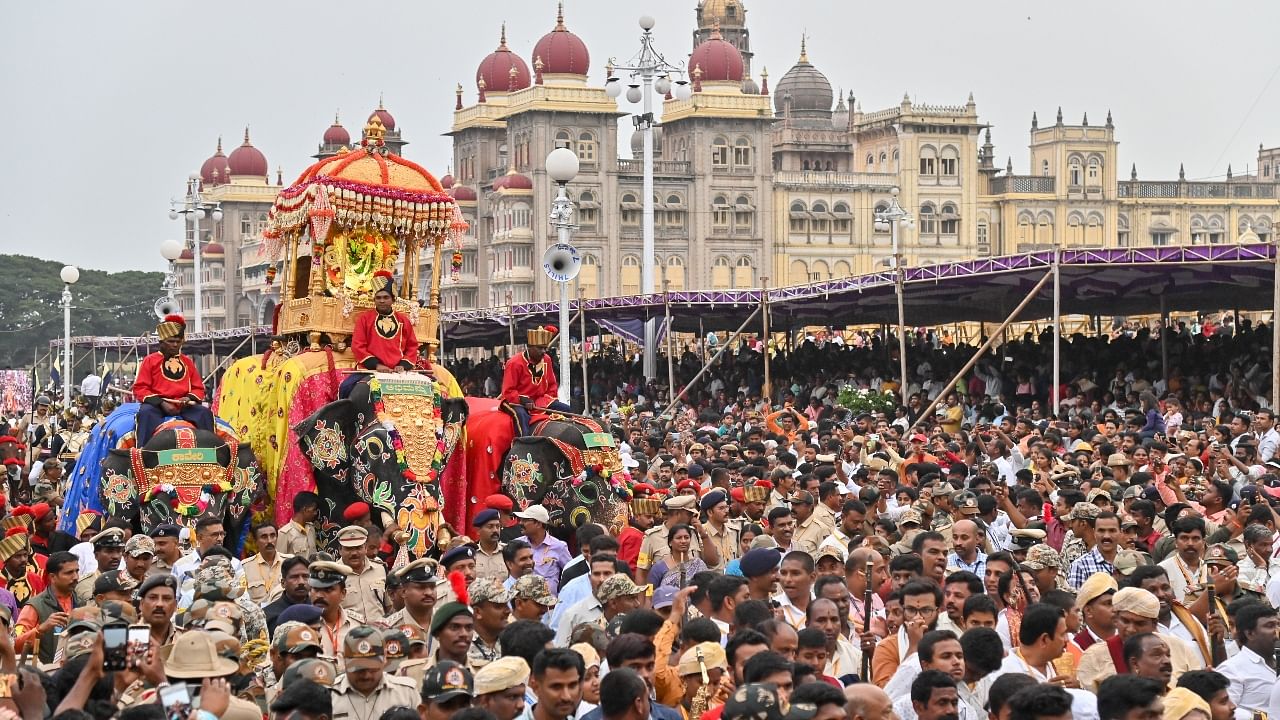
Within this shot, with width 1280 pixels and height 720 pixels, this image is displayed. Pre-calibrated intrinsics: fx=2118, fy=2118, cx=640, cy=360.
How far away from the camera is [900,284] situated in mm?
26859

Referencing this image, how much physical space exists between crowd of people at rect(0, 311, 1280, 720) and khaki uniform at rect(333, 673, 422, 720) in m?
0.01

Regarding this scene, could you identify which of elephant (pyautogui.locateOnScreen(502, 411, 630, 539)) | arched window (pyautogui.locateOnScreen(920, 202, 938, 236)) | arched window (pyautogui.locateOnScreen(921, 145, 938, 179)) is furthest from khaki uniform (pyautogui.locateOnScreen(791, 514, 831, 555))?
arched window (pyautogui.locateOnScreen(921, 145, 938, 179))

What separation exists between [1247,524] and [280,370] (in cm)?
690

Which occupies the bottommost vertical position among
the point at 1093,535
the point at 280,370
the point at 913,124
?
the point at 1093,535

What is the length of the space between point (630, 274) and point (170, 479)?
6838 cm

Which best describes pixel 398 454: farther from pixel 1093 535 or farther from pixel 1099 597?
pixel 1099 597

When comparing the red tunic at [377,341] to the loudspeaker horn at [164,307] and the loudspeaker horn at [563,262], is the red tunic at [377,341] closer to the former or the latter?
the loudspeaker horn at [563,262]

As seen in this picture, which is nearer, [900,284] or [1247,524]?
[1247,524]

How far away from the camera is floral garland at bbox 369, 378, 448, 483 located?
14.2 m

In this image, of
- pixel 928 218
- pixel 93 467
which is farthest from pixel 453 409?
pixel 928 218

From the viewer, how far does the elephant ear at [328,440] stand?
14.3 meters

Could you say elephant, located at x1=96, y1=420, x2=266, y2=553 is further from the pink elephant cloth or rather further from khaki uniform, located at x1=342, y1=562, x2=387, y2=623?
khaki uniform, located at x1=342, y1=562, x2=387, y2=623

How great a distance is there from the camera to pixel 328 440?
14.4 m

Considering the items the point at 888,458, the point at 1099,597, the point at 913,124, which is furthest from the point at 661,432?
the point at 913,124
